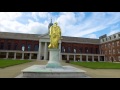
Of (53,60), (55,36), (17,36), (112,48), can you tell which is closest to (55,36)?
(55,36)

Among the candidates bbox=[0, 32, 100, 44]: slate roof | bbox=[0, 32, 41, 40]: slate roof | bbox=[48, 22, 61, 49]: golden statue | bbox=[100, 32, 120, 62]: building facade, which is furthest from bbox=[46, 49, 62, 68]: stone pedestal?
bbox=[0, 32, 41, 40]: slate roof

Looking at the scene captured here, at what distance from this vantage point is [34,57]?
62938 millimetres

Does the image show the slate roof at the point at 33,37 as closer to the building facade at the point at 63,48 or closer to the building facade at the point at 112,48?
the building facade at the point at 63,48

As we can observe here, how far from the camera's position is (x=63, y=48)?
2662 inches

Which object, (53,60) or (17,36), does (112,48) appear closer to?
(17,36)

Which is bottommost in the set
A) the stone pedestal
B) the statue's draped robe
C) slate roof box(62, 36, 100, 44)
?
the stone pedestal

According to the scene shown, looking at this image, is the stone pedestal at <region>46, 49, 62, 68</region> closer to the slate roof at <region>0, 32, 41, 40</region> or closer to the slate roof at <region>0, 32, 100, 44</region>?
the slate roof at <region>0, 32, 100, 44</region>

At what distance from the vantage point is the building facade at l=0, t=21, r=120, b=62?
60.2 metres

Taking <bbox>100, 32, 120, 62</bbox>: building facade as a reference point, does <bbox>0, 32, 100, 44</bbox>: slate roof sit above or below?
above

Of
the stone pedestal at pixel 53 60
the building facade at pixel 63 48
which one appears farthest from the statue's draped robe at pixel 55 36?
the building facade at pixel 63 48

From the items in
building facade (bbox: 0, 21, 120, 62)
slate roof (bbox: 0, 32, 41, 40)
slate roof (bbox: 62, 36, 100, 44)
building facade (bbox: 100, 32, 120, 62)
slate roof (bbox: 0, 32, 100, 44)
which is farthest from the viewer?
slate roof (bbox: 62, 36, 100, 44)
